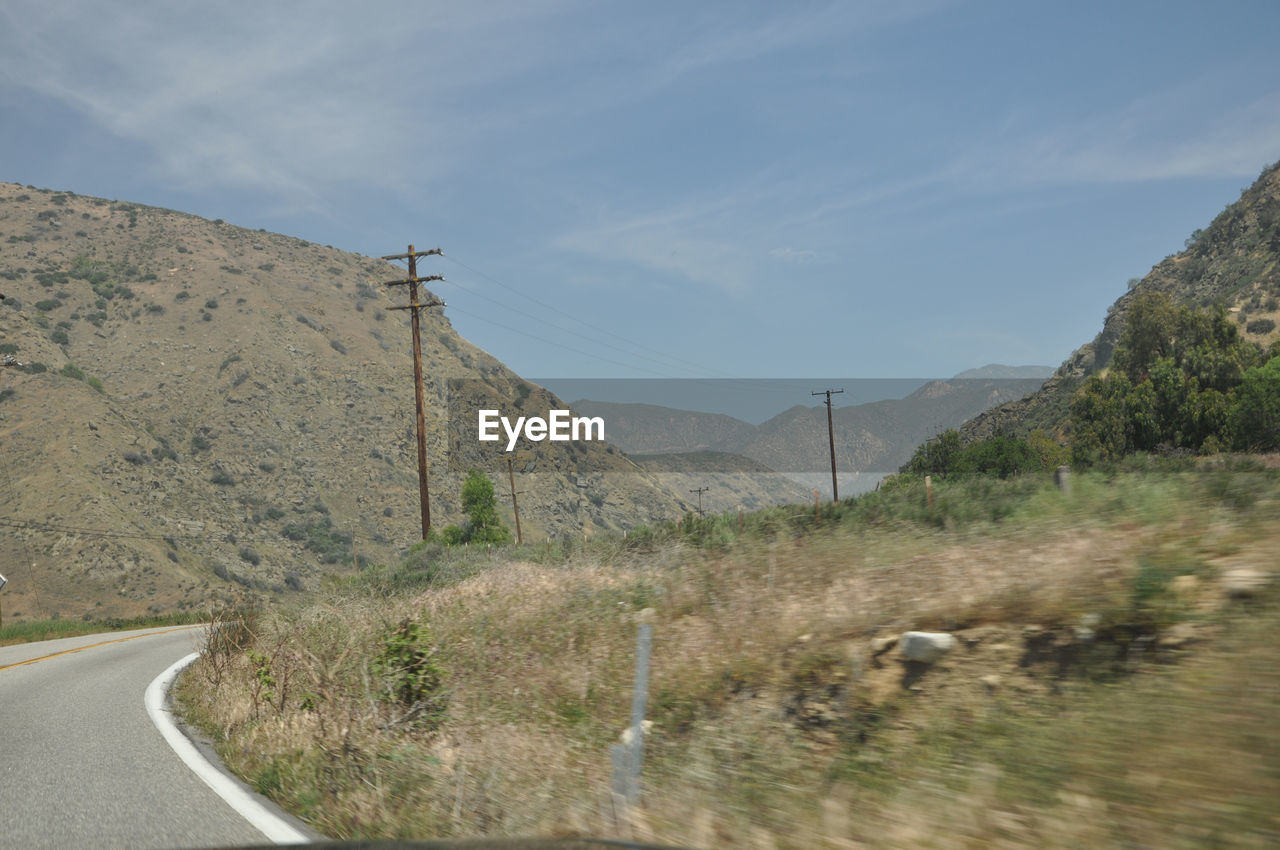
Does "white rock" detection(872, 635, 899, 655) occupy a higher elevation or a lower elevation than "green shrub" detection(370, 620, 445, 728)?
higher

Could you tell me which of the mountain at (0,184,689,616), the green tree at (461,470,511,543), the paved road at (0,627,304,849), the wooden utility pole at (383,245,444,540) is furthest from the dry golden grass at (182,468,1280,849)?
the mountain at (0,184,689,616)

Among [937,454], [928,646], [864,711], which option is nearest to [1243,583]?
[928,646]

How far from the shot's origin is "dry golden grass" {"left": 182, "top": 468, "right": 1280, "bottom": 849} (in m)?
4.01

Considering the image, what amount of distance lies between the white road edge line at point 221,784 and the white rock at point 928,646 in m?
4.23

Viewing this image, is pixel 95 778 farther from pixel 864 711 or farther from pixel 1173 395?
pixel 1173 395

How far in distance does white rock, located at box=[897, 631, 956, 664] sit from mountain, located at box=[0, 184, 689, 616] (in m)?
55.2

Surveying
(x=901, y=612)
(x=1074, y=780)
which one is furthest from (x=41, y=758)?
(x=1074, y=780)

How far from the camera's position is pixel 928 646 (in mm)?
6199

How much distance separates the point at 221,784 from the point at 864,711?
15.3ft

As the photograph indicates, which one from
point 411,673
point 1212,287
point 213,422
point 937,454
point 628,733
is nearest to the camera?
point 628,733

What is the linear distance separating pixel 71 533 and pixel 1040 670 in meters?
64.1

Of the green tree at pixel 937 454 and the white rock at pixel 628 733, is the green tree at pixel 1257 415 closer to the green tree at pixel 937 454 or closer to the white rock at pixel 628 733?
the green tree at pixel 937 454

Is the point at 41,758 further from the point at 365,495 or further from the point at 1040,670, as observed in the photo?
the point at 365,495

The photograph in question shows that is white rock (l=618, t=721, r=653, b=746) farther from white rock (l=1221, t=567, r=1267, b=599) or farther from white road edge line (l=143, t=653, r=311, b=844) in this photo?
white rock (l=1221, t=567, r=1267, b=599)
